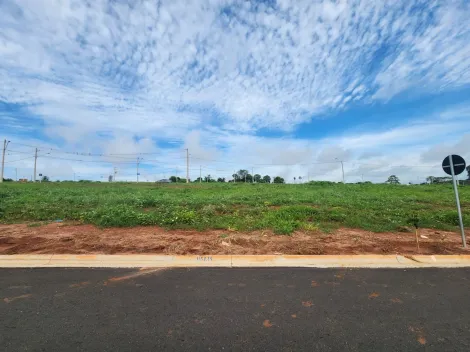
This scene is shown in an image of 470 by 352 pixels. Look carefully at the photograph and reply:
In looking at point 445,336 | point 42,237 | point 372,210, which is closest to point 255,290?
point 445,336

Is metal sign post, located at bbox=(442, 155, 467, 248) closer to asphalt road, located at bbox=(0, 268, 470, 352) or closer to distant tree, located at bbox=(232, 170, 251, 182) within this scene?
asphalt road, located at bbox=(0, 268, 470, 352)

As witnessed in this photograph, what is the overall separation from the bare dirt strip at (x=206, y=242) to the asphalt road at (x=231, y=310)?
137cm

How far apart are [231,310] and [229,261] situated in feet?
7.47

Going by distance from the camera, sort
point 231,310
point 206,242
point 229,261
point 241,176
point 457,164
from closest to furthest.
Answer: point 231,310 < point 229,261 < point 206,242 < point 457,164 < point 241,176

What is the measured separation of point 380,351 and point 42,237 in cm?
840

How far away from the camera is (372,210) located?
40.0 feet

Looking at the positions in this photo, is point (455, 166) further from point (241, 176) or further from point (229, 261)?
point (241, 176)

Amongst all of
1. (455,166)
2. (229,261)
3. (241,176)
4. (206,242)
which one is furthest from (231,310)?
(241,176)

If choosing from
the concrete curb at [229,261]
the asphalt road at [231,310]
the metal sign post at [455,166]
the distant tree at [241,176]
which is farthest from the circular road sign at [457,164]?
the distant tree at [241,176]

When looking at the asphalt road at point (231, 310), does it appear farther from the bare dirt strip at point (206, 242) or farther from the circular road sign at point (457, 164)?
the circular road sign at point (457, 164)

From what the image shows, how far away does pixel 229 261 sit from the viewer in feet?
19.1

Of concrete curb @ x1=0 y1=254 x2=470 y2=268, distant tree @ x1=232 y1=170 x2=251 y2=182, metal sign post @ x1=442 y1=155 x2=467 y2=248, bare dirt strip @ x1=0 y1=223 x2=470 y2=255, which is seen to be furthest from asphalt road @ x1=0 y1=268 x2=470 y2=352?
distant tree @ x1=232 y1=170 x2=251 y2=182

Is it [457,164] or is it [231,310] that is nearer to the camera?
[231,310]

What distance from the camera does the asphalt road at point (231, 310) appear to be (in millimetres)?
2832
